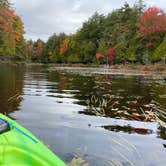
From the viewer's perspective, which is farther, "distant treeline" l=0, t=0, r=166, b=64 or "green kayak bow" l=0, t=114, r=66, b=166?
"distant treeline" l=0, t=0, r=166, b=64

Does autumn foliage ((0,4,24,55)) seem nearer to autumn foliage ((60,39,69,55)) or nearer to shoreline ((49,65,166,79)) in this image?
shoreline ((49,65,166,79))

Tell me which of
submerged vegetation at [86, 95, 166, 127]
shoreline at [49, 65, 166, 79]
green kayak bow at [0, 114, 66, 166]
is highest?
green kayak bow at [0, 114, 66, 166]

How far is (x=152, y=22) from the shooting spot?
65.1 meters

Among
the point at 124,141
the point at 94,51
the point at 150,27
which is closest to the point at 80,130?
the point at 124,141

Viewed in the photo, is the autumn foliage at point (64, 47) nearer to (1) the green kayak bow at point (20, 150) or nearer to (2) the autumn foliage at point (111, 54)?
(2) the autumn foliage at point (111, 54)

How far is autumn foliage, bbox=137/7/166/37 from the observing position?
63.8m

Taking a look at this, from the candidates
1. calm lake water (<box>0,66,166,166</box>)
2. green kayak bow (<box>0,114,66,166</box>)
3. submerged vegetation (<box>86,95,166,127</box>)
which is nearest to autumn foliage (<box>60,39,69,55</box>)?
submerged vegetation (<box>86,95,166,127</box>)

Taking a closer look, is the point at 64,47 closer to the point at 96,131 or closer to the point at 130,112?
the point at 130,112

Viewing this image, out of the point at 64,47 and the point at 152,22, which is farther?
the point at 64,47

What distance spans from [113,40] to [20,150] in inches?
3177

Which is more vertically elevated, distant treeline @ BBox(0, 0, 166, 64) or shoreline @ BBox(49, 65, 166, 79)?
distant treeline @ BBox(0, 0, 166, 64)

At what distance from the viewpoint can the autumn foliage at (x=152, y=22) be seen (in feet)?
209

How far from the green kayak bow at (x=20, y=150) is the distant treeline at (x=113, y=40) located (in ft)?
189

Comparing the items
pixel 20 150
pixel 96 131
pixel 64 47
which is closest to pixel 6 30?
pixel 64 47
